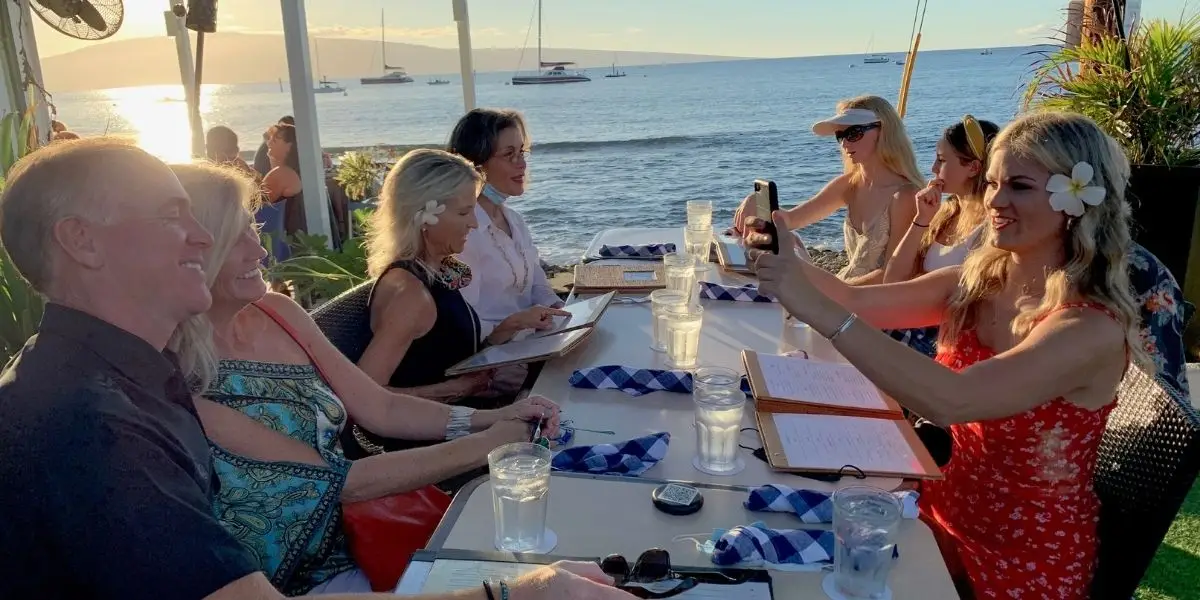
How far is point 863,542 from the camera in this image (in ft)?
3.84

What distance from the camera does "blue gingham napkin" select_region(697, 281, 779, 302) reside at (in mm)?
3002

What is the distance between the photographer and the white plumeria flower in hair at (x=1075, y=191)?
1742 mm

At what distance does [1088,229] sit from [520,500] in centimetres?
139

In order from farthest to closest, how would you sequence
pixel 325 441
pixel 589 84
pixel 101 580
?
pixel 589 84 → pixel 325 441 → pixel 101 580

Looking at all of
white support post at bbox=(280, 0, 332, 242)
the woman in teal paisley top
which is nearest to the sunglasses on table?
the woman in teal paisley top

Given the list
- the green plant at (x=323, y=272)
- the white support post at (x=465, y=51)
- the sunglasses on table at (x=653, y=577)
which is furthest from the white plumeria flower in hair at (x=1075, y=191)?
the white support post at (x=465, y=51)

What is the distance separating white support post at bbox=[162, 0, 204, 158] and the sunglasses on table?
5265 mm

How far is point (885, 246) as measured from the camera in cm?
359

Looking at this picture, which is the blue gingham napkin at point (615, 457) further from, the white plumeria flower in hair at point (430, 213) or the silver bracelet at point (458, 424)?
the white plumeria flower in hair at point (430, 213)

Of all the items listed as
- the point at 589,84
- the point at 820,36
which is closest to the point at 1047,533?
the point at 820,36

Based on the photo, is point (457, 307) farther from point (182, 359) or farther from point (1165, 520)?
point (1165, 520)

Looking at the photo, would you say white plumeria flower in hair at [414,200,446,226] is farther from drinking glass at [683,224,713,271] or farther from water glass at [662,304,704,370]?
drinking glass at [683,224,713,271]

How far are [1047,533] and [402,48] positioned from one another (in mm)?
123093

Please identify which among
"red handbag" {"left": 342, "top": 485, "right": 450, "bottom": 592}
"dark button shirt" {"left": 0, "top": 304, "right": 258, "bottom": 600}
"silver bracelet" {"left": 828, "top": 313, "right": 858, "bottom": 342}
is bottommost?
"red handbag" {"left": 342, "top": 485, "right": 450, "bottom": 592}
